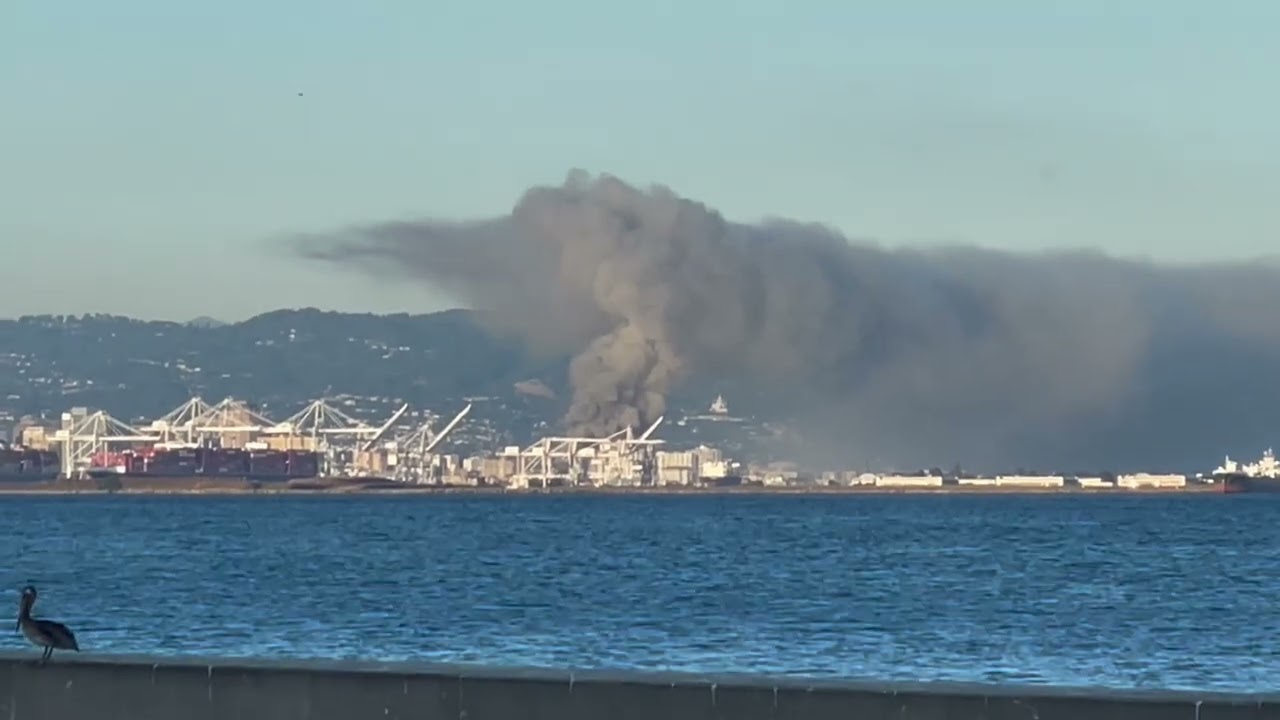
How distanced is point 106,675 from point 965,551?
7013cm

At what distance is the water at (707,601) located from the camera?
108 ft

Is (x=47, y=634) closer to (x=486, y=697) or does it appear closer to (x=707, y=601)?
(x=486, y=697)

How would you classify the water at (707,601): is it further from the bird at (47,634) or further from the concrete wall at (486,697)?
the bird at (47,634)

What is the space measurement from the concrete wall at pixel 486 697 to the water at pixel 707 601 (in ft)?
56.5

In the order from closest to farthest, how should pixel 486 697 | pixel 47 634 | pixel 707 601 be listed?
pixel 486 697 < pixel 47 634 < pixel 707 601

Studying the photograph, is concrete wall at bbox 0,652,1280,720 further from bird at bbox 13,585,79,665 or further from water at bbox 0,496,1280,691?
water at bbox 0,496,1280,691

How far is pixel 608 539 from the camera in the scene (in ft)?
316

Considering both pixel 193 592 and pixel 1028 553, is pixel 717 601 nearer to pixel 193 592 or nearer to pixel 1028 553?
pixel 193 592

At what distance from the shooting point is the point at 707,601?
46688mm

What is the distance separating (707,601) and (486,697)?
3543 cm

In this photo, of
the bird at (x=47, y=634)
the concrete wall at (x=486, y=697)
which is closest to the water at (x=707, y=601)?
the concrete wall at (x=486, y=697)

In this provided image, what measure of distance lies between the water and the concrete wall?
1722 centimetres

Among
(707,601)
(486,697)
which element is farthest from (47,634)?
(707,601)

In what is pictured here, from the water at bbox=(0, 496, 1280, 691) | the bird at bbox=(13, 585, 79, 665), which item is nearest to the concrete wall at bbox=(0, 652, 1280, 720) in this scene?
the bird at bbox=(13, 585, 79, 665)
